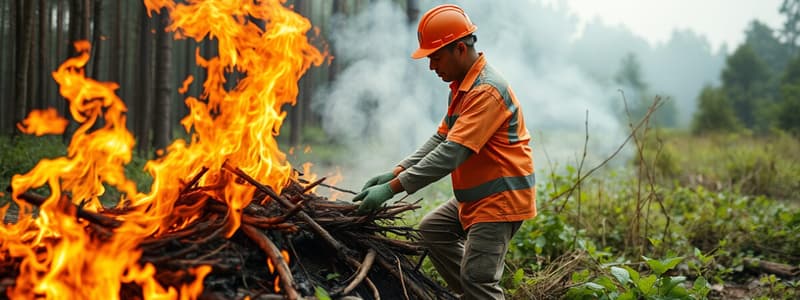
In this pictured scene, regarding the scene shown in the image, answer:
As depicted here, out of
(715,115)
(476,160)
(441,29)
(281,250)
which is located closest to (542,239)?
(476,160)

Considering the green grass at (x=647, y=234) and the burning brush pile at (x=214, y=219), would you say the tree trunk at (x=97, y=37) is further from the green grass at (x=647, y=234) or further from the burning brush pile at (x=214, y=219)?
the burning brush pile at (x=214, y=219)

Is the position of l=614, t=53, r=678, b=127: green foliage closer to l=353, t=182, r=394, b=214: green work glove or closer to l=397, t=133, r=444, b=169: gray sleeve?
l=397, t=133, r=444, b=169: gray sleeve

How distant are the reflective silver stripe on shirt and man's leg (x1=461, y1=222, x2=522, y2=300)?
18cm

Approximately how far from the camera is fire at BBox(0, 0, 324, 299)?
271 cm

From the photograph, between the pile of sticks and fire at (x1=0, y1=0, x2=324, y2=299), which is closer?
fire at (x1=0, y1=0, x2=324, y2=299)

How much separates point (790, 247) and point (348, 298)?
5.39 metres

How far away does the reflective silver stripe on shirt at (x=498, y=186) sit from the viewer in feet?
11.2

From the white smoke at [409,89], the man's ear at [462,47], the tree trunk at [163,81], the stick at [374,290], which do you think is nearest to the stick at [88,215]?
the stick at [374,290]

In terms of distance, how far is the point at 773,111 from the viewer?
76.2ft

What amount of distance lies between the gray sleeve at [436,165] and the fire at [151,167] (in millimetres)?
924

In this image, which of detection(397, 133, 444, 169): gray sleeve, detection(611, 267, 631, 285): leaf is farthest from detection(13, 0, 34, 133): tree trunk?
detection(611, 267, 631, 285): leaf

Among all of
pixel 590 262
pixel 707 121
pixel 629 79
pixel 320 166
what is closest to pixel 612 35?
pixel 629 79

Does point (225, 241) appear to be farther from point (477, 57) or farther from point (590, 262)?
point (590, 262)

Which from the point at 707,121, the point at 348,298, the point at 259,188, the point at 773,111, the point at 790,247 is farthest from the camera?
the point at 707,121
